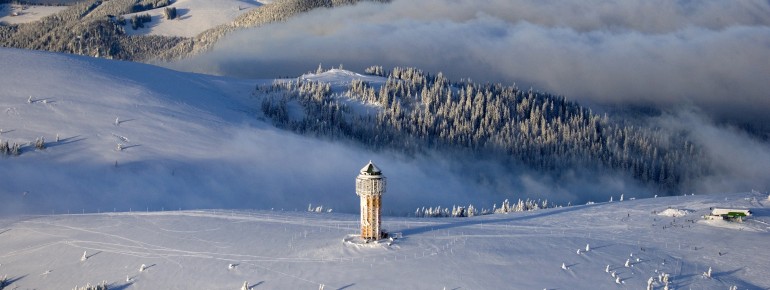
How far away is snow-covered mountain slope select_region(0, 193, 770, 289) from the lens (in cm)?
5784

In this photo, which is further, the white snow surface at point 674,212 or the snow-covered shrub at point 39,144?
the snow-covered shrub at point 39,144

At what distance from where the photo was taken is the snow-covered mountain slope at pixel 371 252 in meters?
57.8

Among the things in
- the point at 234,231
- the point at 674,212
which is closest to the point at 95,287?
the point at 234,231

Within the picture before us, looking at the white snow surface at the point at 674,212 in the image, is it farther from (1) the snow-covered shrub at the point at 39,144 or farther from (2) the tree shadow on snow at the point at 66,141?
(2) the tree shadow on snow at the point at 66,141

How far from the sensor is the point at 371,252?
205ft

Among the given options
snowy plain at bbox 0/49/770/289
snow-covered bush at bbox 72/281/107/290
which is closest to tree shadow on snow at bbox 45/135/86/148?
snowy plain at bbox 0/49/770/289

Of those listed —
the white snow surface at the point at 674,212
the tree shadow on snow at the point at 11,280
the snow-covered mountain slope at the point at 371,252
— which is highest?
the white snow surface at the point at 674,212

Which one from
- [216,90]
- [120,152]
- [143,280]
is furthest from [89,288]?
[216,90]

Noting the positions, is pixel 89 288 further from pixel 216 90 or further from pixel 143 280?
pixel 216 90

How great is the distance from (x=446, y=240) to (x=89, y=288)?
24714mm

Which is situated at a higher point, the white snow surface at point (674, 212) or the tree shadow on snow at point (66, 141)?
the tree shadow on snow at point (66, 141)

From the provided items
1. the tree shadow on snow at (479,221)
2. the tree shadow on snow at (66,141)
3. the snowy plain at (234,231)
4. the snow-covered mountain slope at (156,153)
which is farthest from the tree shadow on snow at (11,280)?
the tree shadow on snow at (66,141)

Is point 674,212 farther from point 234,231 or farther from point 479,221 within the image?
point 234,231

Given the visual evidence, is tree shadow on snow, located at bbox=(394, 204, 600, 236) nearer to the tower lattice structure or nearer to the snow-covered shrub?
the tower lattice structure
